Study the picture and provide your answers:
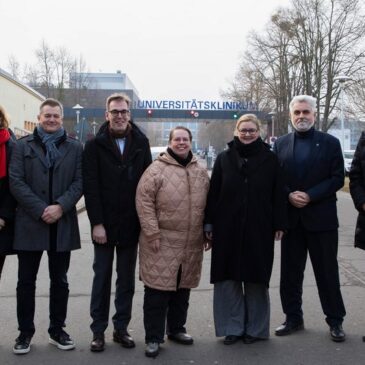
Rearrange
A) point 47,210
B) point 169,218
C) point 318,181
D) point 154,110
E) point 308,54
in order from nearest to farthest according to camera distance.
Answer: point 47,210, point 169,218, point 318,181, point 308,54, point 154,110

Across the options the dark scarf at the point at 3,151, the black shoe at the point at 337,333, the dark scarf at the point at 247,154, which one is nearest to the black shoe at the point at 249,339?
the black shoe at the point at 337,333

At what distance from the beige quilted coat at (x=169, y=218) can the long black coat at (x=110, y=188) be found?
0.12 m

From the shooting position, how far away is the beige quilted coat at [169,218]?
429 cm

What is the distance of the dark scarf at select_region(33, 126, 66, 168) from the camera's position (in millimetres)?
4332

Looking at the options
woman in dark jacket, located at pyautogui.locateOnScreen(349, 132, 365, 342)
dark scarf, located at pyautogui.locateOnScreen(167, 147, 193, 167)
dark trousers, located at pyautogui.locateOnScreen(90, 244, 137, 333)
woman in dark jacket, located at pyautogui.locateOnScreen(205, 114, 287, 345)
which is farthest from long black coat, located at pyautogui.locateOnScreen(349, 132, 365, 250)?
dark trousers, located at pyautogui.locateOnScreen(90, 244, 137, 333)

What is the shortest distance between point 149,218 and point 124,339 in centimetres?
105

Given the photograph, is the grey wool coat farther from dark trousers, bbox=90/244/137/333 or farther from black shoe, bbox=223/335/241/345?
black shoe, bbox=223/335/241/345

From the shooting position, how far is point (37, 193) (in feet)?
14.1

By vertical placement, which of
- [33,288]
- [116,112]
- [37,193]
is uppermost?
[116,112]

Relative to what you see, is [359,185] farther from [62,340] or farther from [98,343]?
[62,340]

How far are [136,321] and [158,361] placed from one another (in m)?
1.02

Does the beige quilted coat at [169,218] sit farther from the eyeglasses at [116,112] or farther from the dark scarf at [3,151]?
the dark scarf at [3,151]

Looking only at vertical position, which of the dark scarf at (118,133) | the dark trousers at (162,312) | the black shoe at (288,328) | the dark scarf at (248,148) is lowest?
the black shoe at (288,328)

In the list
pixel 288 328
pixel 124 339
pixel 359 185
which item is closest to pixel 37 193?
pixel 124 339
